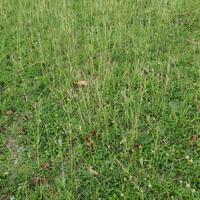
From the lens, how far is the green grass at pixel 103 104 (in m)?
3.41

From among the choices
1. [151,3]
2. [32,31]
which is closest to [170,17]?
[151,3]

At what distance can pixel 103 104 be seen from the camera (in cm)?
418

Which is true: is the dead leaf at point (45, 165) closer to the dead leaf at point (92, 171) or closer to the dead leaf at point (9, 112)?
the dead leaf at point (92, 171)

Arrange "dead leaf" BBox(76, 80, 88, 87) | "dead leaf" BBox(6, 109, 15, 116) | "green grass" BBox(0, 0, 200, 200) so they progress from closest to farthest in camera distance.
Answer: "green grass" BBox(0, 0, 200, 200) → "dead leaf" BBox(6, 109, 15, 116) → "dead leaf" BBox(76, 80, 88, 87)

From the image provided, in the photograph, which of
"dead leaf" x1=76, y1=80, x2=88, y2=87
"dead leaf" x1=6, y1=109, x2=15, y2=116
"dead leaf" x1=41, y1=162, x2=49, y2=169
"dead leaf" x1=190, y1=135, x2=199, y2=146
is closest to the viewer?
"dead leaf" x1=41, y1=162, x2=49, y2=169

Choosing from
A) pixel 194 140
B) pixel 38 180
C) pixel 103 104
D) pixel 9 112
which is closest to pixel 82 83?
pixel 103 104

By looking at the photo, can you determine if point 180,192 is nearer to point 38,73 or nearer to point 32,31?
point 38,73

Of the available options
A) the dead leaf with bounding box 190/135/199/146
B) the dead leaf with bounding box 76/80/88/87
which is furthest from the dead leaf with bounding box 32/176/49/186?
the dead leaf with bounding box 190/135/199/146

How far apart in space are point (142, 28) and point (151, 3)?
105 centimetres

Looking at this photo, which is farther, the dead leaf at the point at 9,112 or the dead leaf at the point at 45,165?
the dead leaf at the point at 9,112

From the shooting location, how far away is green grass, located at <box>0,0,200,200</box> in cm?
341

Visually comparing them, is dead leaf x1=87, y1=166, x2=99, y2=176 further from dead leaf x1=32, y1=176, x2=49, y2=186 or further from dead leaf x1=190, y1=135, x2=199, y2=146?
dead leaf x1=190, y1=135, x2=199, y2=146

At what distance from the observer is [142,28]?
549 cm

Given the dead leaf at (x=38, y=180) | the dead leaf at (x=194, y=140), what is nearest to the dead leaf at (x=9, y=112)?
the dead leaf at (x=38, y=180)
